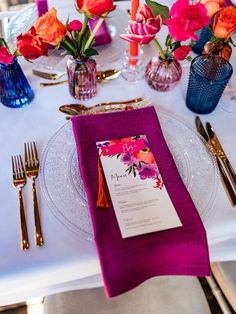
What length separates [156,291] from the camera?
74cm

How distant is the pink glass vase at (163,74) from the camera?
0.74 m

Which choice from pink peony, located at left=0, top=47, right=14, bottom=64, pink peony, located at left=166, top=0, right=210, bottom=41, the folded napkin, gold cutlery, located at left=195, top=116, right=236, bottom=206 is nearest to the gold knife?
gold cutlery, located at left=195, top=116, right=236, bottom=206

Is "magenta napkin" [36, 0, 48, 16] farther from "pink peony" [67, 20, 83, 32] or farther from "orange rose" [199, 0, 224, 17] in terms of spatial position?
"orange rose" [199, 0, 224, 17]

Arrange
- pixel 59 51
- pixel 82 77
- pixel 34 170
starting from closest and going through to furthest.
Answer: pixel 34 170 < pixel 82 77 < pixel 59 51

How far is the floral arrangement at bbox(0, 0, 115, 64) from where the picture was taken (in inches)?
22.0

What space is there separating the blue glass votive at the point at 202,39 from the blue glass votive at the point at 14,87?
46 cm

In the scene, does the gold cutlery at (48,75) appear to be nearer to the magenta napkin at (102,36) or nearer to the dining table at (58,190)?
the dining table at (58,190)

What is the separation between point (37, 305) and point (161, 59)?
2.27 ft

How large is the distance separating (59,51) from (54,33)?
284 millimetres

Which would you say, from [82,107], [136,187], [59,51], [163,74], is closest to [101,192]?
[136,187]

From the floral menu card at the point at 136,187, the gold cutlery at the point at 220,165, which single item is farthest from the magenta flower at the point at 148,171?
the gold cutlery at the point at 220,165

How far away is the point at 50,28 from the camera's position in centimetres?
56

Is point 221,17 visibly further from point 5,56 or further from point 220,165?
point 5,56

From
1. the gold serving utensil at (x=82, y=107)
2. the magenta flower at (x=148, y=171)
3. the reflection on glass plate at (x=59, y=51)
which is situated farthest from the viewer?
the reflection on glass plate at (x=59, y=51)
